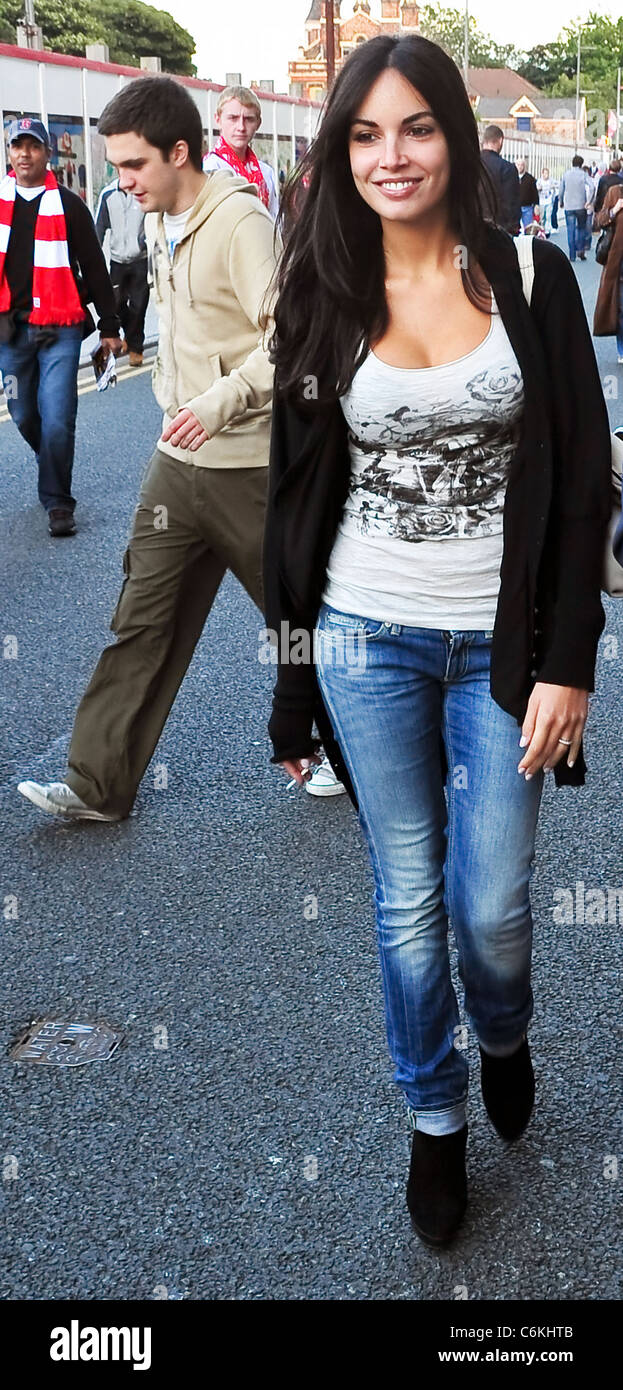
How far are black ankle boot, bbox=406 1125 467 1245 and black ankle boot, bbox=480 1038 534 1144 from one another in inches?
7.5

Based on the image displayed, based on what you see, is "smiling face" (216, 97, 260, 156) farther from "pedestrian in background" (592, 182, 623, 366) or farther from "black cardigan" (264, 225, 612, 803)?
"black cardigan" (264, 225, 612, 803)

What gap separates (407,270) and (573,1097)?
1662 millimetres

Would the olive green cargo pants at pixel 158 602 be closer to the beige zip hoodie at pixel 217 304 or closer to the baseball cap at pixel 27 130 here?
the beige zip hoodie at pixel 217 304

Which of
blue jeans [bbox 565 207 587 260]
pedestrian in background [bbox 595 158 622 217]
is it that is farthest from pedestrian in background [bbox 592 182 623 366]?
blue jeans [bbox 565 207 587 260]

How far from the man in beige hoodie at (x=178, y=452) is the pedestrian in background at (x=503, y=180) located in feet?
2.51

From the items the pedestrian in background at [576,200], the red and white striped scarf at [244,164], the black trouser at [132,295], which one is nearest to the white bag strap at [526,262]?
the red and white striped scarf at [244,164]

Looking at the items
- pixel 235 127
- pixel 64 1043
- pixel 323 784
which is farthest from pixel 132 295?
pixel 64 1043

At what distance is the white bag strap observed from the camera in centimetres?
248

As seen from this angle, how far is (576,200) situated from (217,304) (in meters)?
30.4

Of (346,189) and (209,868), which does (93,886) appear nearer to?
(209,868)

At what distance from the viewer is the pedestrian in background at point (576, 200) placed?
32938mm

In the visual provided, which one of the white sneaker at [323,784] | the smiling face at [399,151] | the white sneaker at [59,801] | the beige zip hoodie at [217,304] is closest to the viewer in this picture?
the smiling face at [399,151]

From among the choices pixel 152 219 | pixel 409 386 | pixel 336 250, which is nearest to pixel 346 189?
pixel 336 250

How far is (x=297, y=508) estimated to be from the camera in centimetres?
269
